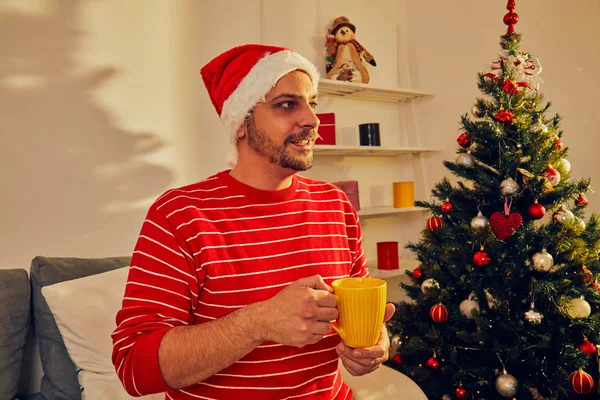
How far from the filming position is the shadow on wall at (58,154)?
1707mm

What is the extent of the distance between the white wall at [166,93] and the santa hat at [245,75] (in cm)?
78

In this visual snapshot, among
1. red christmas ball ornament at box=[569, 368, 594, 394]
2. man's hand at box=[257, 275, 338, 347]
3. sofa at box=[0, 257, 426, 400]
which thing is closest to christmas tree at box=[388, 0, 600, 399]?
red christmas ball ornament at box=[569, 368, 594, 394]

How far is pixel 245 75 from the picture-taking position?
1279 mm

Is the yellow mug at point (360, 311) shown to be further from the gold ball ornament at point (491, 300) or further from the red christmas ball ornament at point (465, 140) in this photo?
the red christmas ball ornament at point (465, 140)

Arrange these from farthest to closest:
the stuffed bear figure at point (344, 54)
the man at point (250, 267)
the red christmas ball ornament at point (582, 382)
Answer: the stuffed bear figure at point (344, 54), the red christmas ball ornament at point (582, 382), the man at point (250, 267)

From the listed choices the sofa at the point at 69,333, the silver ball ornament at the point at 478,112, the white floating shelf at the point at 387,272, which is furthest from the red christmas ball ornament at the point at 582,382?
the white floating shelf at the point at 387,272

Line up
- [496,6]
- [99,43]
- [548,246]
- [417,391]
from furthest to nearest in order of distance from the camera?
→ [496,6]
[99,43]
[548,246]
[417,391]

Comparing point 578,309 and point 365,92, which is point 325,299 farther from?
point 365,92

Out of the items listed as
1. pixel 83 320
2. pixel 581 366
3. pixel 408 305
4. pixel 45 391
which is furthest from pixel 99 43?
pixel 581 366

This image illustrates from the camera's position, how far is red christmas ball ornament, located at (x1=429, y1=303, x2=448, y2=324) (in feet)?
5.73

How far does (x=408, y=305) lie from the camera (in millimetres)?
1978

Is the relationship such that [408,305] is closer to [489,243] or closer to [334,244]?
[489,243]

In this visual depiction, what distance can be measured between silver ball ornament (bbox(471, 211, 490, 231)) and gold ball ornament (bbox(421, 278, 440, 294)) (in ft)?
0.88

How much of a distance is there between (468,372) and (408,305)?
369 mm
